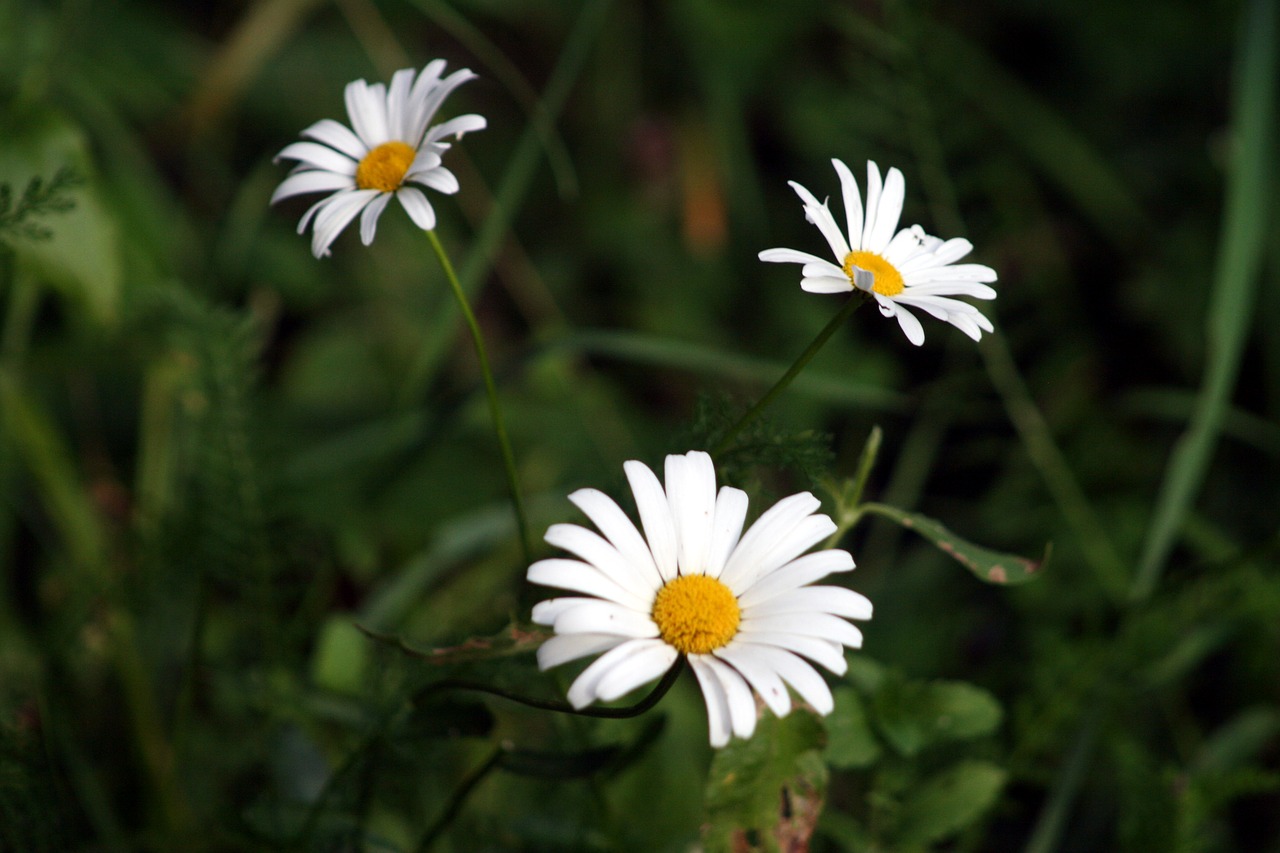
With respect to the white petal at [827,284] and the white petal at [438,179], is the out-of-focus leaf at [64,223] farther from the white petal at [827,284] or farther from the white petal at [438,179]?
the white petal at [827,284]

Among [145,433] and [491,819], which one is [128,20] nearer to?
[145,433]

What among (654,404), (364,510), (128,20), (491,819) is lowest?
(491,819)

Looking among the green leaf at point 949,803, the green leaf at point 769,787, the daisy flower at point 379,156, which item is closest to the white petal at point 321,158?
the daisy flower at point 379,156

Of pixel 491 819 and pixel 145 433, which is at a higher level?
pixel 145 433

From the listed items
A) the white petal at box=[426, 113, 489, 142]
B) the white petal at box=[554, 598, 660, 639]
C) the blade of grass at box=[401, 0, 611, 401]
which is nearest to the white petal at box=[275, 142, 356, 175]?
the white petal at box=[426, 113, 489, 142]

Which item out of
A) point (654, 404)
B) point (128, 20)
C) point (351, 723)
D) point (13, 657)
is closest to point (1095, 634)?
point (351, 723)

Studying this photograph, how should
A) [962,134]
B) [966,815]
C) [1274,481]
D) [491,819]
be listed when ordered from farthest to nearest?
[1274,481] → [962,134] → [491,819] → [966,815]

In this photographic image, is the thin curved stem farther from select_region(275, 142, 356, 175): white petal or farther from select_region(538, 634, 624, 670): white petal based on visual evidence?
select_region(275, 142, 356, 175): white petal
